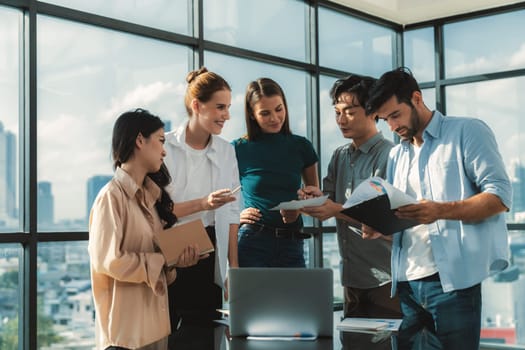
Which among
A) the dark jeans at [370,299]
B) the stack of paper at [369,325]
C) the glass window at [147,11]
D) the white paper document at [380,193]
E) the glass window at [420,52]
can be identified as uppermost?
the glass window at [420,52]

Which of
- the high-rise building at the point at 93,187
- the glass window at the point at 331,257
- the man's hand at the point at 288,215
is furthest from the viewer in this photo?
the glass window at the point at 331,257

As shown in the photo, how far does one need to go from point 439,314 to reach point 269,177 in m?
1.15

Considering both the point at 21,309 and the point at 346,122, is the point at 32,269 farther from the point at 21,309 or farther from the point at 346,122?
the point at 346,122

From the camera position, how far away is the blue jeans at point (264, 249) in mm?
3148

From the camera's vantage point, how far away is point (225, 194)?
274cm

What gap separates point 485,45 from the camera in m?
5.77

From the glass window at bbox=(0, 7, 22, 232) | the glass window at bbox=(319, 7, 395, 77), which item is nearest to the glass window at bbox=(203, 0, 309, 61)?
the glass window at bbox=(319, 7, 395, 77)

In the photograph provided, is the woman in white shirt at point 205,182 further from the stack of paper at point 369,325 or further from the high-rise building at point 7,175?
the high-rise building at point 7,175

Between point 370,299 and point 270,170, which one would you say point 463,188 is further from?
point 270,170

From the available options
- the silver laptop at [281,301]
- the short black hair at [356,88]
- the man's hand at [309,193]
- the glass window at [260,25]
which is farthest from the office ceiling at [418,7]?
the silver laptop at [281,301]

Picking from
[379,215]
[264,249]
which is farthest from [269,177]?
[379,215]

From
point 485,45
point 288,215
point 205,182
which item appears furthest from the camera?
point 485,45

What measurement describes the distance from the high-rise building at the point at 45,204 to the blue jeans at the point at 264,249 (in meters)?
1.08

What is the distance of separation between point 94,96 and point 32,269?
978mm
